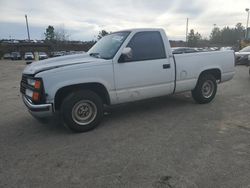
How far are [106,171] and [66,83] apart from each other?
1.92 m

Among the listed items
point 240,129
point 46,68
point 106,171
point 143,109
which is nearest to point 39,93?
point 46,68

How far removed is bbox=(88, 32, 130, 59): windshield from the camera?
5799 millimetres

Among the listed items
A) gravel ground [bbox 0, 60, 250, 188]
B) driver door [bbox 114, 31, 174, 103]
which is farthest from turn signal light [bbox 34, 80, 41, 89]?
driver door [bbox 114, 31, 174, 103]

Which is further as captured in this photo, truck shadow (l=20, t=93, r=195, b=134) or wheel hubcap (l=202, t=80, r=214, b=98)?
wheel hubcap (l=202, t=80, r=214, b=98)

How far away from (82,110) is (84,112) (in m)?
0.06

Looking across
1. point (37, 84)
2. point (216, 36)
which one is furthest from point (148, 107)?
point (216, 36)

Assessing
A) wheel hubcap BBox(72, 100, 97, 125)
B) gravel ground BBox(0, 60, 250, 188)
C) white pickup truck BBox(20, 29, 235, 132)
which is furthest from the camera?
wheel hubcap BBox(72, 100, 97, 125)

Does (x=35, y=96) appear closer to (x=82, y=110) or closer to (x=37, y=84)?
(x=37, y=84)

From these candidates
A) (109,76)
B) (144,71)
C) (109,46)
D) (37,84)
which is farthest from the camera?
(109,46)

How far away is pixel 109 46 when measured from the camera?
6074 millimetres

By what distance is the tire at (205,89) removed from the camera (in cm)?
716

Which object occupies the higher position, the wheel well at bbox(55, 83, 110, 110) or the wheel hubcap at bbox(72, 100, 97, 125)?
the wheel well at bbox(55, 83, 110, 110)

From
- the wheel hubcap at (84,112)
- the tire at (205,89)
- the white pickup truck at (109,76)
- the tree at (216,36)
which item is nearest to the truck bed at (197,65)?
the white pickup truck at (109,76)

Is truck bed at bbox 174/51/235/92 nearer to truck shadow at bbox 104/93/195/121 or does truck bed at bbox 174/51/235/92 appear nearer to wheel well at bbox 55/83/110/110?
Answer: truck shadow at bbox 104/93/195/121
